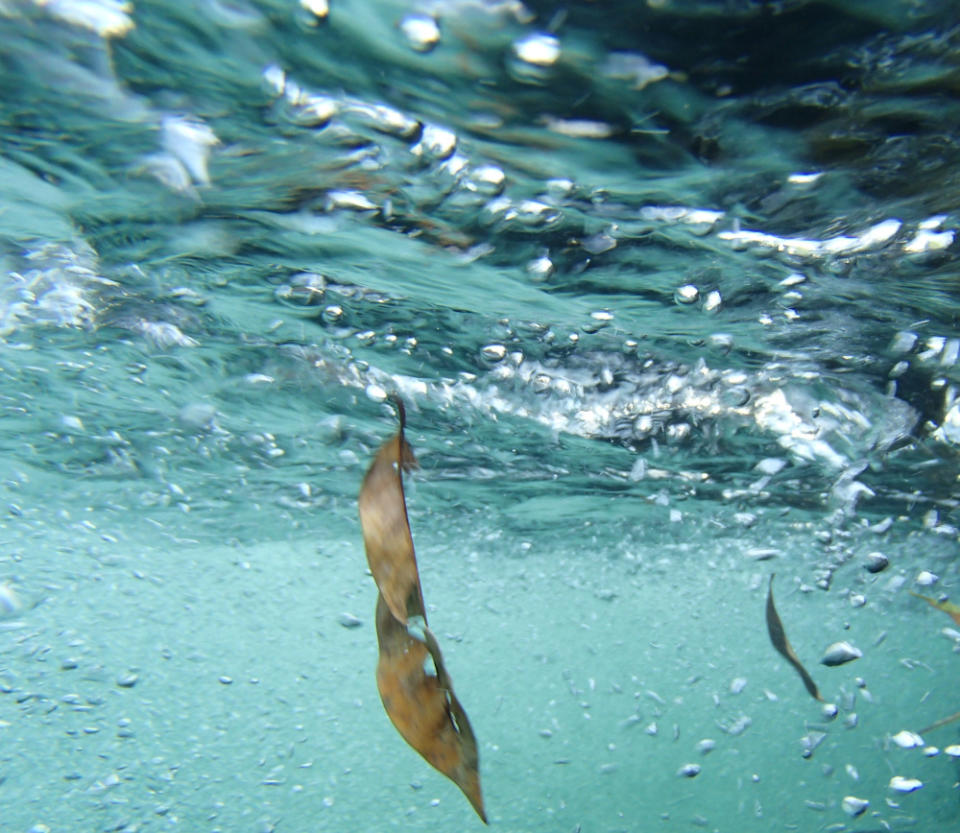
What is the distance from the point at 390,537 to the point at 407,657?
0.32 metres

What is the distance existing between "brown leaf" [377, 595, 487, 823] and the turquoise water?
2.99 meters

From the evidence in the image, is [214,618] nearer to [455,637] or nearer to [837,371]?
[455,637]

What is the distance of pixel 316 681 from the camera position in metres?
45.5

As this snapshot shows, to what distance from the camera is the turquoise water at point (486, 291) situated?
379 cm

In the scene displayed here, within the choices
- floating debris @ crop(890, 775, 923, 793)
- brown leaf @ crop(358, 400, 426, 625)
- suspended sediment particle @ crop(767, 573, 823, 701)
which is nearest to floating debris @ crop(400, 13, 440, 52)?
brown leaf @ crop(358, 400, 426, 625)

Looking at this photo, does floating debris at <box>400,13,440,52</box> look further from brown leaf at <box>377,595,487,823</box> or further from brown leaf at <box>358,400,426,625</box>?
brown leaf at <box>377,595,487,823</box>

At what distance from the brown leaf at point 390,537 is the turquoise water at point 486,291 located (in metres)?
2.60

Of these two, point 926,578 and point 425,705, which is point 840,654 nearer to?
A: point 425,705

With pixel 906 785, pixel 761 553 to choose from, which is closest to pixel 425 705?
pixel 906 785

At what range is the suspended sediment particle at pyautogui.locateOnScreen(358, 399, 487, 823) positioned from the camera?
184 centimetres

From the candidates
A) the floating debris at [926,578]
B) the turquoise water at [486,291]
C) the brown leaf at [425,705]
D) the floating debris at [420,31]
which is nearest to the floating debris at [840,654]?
the turquoise water at [486,291]

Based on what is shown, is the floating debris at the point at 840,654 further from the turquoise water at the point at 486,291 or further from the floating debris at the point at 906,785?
the floating debris at the point at 906,785

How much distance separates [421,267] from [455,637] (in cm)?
3064

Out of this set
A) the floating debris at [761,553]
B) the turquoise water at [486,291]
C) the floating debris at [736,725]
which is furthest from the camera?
the floating debris at [736,725]
